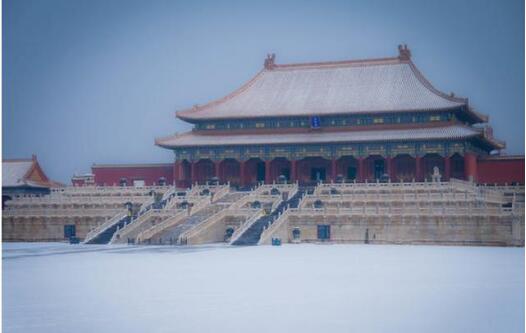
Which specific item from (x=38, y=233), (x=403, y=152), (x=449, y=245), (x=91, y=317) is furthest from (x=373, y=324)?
(x=403, y=152)

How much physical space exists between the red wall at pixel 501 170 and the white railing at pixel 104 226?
2689 cm

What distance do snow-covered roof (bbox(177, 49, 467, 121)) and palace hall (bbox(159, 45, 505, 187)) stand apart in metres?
0.08

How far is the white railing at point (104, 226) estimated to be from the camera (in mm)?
40750

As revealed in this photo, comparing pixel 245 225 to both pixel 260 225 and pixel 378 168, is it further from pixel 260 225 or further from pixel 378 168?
pixel 378 168

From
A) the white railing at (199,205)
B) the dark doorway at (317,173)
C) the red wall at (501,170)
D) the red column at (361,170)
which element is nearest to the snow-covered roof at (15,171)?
the white railing at (199,205)

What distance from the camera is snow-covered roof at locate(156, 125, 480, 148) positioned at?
176 feet

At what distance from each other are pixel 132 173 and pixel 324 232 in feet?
89.6

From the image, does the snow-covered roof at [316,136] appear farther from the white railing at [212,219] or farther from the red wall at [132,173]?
the white railing at [212,219]

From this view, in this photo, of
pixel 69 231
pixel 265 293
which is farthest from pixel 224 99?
pixel 265 293

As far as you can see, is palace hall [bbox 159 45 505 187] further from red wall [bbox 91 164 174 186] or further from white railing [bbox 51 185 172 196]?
white railing [bbox 51 185 172 196]

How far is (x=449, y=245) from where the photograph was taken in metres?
36.9

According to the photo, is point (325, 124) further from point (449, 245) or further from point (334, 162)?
point (449, 245)

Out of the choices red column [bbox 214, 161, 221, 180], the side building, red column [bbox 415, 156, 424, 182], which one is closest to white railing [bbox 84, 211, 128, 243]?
red column [bbox 214, 161, 221, 180]

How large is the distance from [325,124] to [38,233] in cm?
2399
